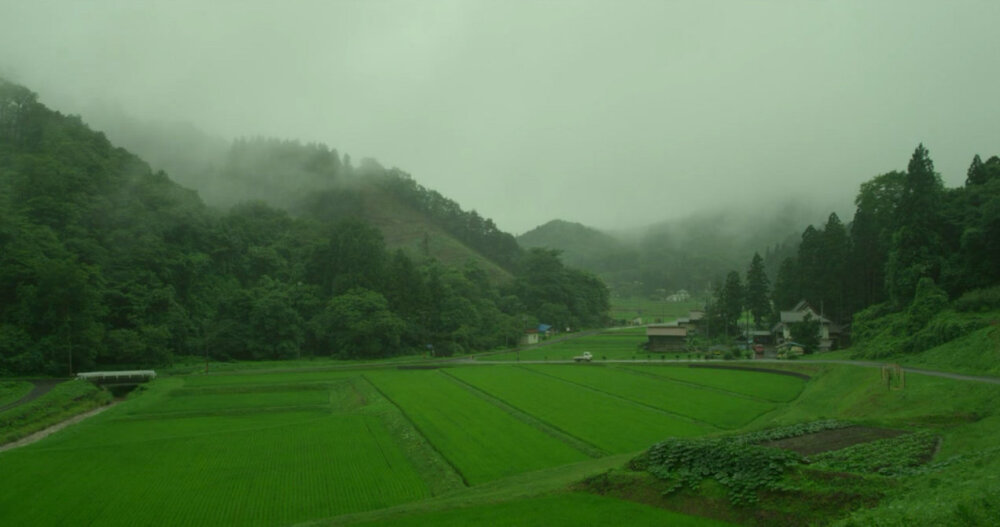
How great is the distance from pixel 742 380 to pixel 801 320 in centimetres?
2028

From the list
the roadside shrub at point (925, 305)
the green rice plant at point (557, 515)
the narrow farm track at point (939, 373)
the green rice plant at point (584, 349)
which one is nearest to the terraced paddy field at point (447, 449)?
the green rice plant at point (557, 515)

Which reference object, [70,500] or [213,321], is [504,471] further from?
[213,321]

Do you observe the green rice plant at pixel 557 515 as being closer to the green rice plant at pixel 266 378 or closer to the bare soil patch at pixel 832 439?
the bare soil patch at pixel 832 439

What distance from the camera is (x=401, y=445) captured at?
21828mm

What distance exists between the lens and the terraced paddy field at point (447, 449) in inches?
526

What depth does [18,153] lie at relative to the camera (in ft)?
205

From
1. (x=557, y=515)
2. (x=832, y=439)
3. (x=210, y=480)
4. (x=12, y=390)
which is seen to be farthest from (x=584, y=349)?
(x=557, y=515)

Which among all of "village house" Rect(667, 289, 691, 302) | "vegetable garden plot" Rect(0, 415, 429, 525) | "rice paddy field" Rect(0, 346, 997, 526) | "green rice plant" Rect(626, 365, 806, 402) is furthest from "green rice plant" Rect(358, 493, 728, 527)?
"village house" Rect(667, 289, 691, 302)

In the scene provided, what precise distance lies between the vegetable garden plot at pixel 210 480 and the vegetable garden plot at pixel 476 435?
186cm

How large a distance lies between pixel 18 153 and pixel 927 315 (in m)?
82.6

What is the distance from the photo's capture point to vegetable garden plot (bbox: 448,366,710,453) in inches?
867

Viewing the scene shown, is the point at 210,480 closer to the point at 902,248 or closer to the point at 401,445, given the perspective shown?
the point at 401,445

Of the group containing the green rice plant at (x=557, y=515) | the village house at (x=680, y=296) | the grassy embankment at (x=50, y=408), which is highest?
the village house at (x=680, y=296)

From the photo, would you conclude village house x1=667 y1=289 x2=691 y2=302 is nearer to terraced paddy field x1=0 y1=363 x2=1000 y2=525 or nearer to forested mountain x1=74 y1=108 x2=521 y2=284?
forested mountain x1=74 y1=108 x2=521 y2=284
